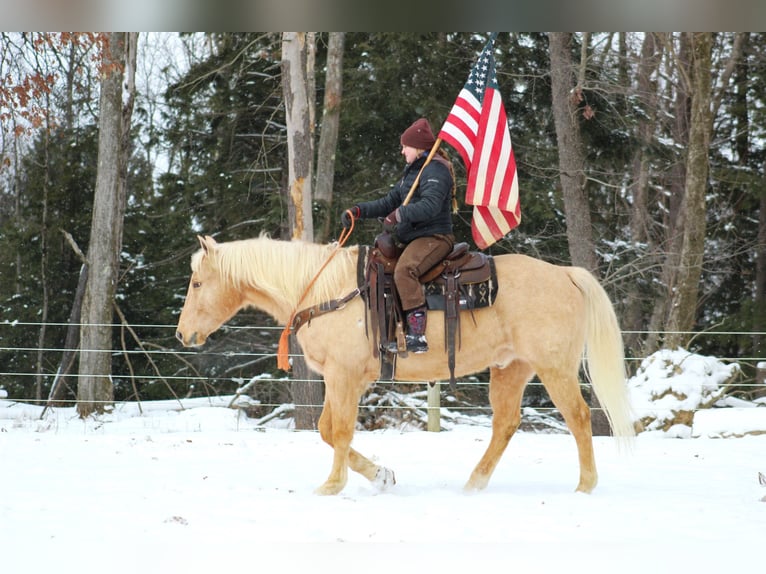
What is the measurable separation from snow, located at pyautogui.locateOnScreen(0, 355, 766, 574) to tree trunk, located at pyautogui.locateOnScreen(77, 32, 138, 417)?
117 inches

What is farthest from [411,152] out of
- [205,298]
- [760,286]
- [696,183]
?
[760,286]

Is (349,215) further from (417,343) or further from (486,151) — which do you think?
(486,151)

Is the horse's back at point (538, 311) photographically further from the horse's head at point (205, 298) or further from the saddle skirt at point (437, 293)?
the horse's head at point (205, 298)

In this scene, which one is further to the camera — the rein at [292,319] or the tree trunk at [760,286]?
the tree trunk at [760,286]

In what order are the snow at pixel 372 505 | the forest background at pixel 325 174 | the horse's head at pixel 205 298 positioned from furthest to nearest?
the forest background at pixel 325 174
the horse's head at pixel 205 298
the snow at pixel 372 505

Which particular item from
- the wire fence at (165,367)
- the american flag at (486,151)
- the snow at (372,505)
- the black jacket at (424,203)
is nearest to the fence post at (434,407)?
the snow at (372,505)

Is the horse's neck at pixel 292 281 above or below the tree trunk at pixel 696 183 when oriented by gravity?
below

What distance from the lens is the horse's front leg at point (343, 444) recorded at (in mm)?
4863

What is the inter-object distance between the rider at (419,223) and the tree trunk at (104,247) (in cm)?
656

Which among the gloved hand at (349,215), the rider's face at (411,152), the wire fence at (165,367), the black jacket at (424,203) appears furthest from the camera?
the wire fence at (165,367)

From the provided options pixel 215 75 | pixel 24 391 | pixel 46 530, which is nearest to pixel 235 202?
pixel 215 75

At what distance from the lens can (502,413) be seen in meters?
5.24

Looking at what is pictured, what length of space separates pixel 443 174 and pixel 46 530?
2.92 metres

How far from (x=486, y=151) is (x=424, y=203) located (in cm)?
91
